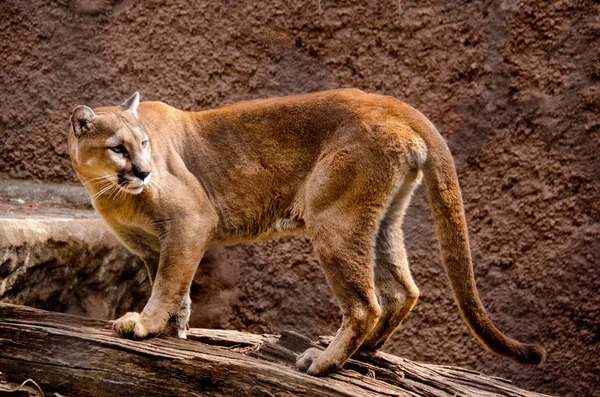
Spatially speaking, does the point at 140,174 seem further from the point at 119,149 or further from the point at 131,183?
the point at 119,149

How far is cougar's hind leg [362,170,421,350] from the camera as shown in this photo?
326 cm

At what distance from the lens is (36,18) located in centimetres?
489

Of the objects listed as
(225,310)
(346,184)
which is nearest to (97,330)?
(346,184)

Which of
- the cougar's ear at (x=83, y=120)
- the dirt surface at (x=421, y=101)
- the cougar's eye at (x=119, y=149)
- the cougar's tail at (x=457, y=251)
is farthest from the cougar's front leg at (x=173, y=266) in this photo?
the dirt surface at (x=421, y=101)

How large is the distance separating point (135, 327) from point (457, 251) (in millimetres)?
1412

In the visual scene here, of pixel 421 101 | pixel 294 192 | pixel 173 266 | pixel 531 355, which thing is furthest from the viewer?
pixel 421 101

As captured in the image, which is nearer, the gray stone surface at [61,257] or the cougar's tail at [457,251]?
the cougar's tail at [457,251]

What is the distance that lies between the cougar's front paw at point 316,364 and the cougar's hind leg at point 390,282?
323mm

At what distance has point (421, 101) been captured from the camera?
434 cm

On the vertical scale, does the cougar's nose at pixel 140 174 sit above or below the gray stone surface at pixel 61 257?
above

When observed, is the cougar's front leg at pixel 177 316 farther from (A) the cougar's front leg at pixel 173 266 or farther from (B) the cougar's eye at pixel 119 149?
(B) the cougar's eye at pixel 119 149

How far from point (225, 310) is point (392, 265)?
5.51 ft

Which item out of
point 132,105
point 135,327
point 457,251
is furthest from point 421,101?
point 135,327

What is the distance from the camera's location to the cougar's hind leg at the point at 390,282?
3262 millimetres
